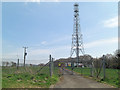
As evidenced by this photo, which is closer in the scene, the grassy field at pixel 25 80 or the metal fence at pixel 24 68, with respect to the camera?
the grassy field at pixel 25 80

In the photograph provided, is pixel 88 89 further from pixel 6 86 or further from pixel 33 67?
pixel 33 67

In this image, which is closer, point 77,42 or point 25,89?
point 25,89

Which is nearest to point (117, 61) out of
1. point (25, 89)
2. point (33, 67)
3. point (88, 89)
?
point (33, 67)

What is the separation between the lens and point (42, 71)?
49.4ft

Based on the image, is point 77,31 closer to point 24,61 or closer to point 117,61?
point 117,61

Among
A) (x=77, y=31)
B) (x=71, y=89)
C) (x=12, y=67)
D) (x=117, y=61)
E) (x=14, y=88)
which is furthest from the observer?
(x=77, y=31)

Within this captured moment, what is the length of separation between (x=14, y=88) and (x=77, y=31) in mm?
40849

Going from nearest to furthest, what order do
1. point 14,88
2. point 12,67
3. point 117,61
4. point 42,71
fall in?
point 14,88 < point 42,71 < point 12,67 < point 117,61

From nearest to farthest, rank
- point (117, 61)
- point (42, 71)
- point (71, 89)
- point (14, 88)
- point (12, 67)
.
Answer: point (14, 88), point (71, 89), point (42, 71), point (12, 67), point (117, 61)

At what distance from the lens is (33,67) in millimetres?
16969

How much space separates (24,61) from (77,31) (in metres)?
33.3

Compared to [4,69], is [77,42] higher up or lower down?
higher up

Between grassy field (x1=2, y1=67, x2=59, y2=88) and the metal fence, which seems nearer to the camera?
grassy field (x1=2, y1=67, x2=59, y2=88)

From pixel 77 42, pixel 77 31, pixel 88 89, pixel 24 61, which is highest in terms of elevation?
pixel 77 31
